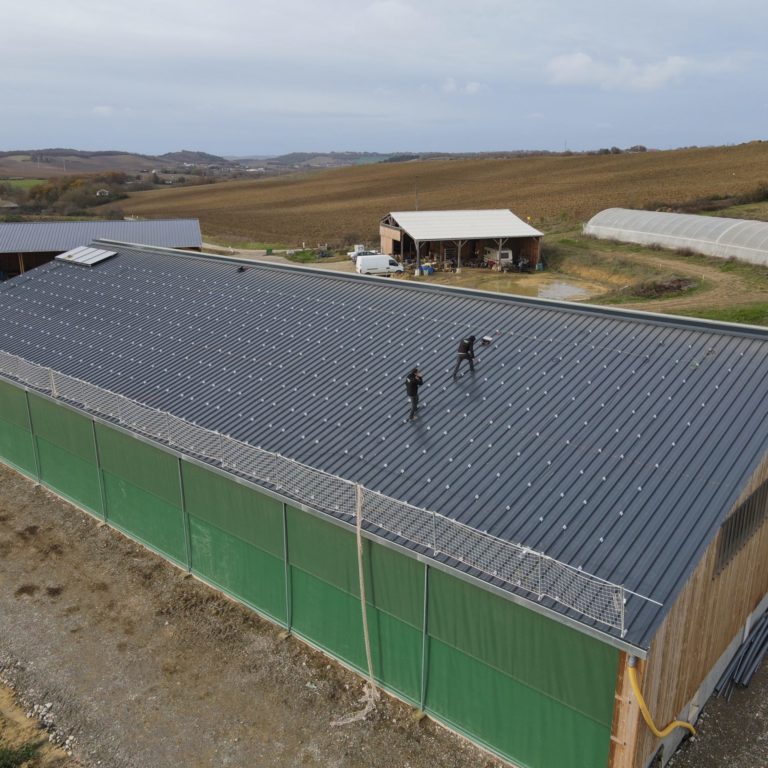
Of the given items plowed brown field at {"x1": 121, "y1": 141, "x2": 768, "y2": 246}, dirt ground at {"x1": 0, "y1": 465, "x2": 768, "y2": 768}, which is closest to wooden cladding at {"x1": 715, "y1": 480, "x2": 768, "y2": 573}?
dirt ground at {"x1": 0, "y1": 465, "x2": 768, "y2": 768}

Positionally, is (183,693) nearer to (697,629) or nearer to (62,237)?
(697,629)

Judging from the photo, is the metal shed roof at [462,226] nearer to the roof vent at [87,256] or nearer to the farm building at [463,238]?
the farm building at [463,238]

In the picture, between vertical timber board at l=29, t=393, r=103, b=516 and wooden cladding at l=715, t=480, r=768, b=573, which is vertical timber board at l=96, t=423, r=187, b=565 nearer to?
vertical timber board at l=29, t=393, r=103, b=516

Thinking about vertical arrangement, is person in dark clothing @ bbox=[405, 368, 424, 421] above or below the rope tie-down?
above

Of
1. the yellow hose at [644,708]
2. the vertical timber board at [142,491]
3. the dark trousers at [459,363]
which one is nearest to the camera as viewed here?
the yellow hose at [644,708]

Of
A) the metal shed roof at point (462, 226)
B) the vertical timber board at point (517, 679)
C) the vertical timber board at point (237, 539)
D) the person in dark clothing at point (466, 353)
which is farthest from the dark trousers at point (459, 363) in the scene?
the metal shed roof at point (462, 226)

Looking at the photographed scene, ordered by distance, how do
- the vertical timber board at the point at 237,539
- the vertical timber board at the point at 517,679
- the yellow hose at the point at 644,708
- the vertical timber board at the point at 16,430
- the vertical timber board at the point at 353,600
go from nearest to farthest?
the yellow hose at the point at 644,708
the vertical timber board at the point at 517,679
the vertical timber board at the point at 353,600
the vertical timber board at the point at 237,539
the vertical timber board at the point at 16,430

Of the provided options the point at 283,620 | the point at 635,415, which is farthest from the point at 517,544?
the point at 283,620
